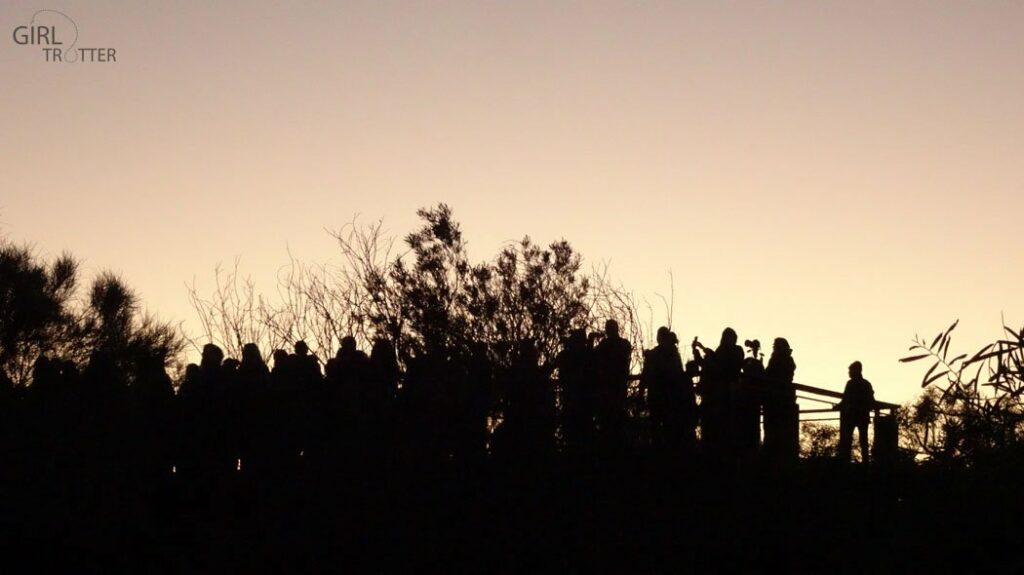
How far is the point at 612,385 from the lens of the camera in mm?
14438

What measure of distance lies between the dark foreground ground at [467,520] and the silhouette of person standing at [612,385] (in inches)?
14.4

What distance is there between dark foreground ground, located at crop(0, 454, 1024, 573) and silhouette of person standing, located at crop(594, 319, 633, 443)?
36 cm

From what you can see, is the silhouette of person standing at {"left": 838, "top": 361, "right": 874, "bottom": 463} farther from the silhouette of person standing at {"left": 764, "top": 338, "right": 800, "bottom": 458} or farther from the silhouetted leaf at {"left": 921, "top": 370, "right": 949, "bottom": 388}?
the silhouetted leaf at {"left": 921, "top": 370, "right": 949, "bottom": 388}

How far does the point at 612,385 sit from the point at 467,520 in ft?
6.35

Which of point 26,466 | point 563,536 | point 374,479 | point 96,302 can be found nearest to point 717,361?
point 563,536

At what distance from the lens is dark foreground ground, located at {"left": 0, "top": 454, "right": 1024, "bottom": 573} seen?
13.4 metres

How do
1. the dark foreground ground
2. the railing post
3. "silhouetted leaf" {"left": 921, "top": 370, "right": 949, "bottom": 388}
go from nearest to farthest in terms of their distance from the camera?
"silhouetted leaf" {"left": 921, "top": 370, "right": 949, "bottom": 388}
the railing post
the dark foreground ground

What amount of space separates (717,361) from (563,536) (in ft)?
Answer: 8.93

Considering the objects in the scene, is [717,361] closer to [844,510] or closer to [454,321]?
[844,510]

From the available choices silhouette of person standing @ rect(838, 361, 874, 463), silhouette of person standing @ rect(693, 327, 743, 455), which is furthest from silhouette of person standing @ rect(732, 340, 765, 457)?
silhouette of person standing @ rect(838, 361, 874, 463)

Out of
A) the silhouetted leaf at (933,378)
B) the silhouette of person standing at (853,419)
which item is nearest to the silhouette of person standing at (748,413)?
the silhouette of person standing at (853,419)

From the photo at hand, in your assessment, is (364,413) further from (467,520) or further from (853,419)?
(853,419)

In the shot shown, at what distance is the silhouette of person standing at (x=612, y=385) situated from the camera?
14.3 m

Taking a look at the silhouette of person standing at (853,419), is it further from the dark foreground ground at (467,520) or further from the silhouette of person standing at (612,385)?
the silhouette of person standing at (612,385)
